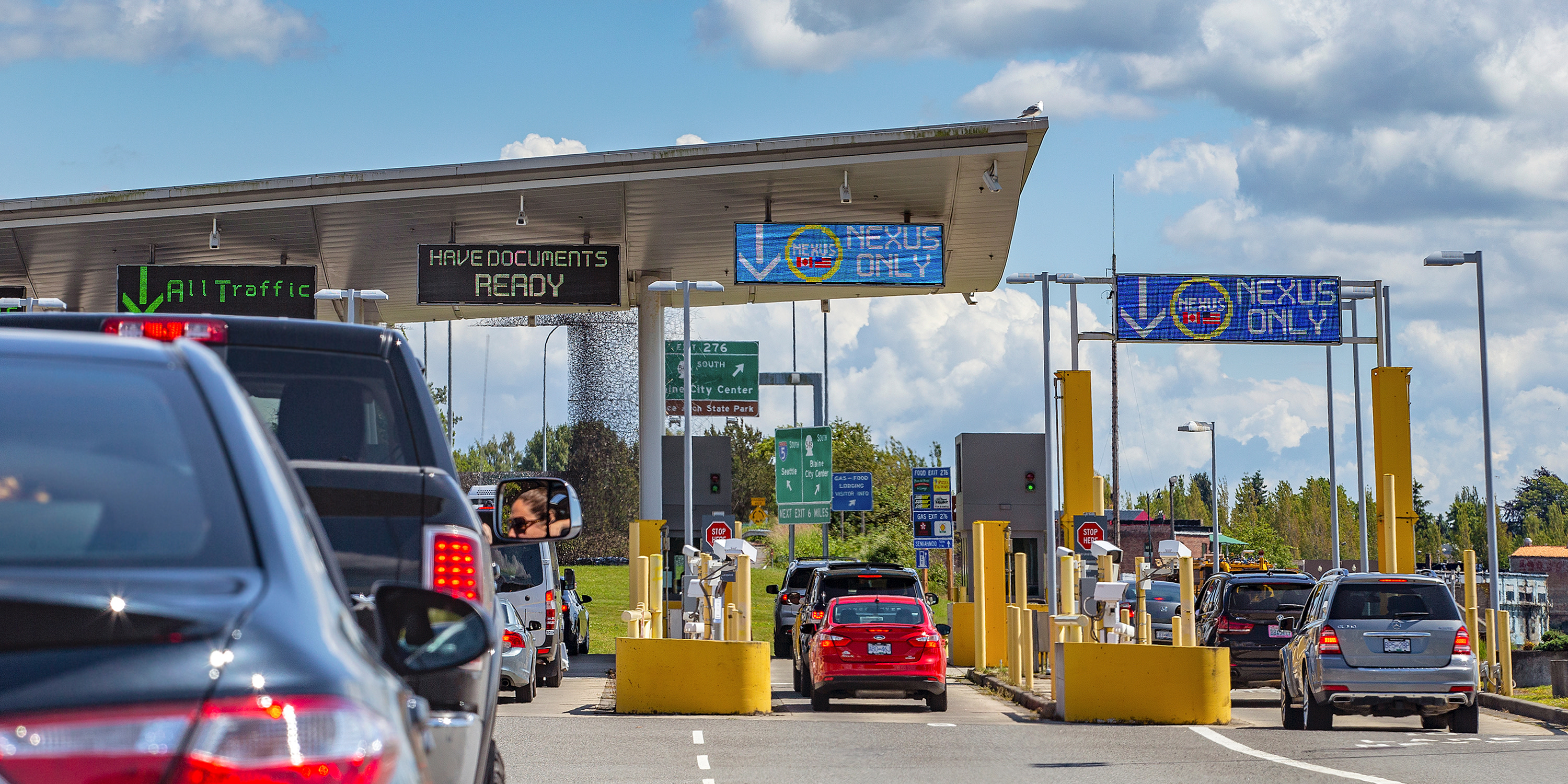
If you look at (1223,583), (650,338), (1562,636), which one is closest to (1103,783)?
(1223,583)

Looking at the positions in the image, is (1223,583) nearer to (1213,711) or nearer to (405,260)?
(1213,711)

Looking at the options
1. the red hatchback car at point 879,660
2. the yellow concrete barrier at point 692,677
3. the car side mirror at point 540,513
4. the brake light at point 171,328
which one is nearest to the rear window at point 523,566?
the red hatchback car at point 879,660

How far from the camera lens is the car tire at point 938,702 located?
20.9 meters

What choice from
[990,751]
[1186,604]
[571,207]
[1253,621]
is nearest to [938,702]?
[1186,604]

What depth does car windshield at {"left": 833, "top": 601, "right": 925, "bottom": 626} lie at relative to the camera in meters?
21.1

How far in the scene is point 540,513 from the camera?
759 centimetres

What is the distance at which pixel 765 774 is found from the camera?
12930mm

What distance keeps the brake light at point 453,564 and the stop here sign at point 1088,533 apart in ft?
78.4

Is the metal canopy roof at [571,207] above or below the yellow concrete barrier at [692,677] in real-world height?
above

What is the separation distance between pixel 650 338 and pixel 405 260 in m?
4.48

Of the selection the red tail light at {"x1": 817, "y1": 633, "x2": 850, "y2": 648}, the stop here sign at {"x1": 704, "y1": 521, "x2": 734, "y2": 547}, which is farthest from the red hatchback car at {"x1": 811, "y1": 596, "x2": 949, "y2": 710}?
the stop here sign at {"x1": 704, "y1": 521, "x2": 734, "y2": 547}

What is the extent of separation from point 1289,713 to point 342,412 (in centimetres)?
1397

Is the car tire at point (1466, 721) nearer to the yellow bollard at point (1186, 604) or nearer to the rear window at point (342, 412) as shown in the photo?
the yellow bollard at point (1186, 604)

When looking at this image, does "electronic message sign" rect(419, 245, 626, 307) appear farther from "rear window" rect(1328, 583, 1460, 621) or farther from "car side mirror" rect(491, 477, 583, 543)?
"car side mirror" rect(491, 477, 583, 543)
